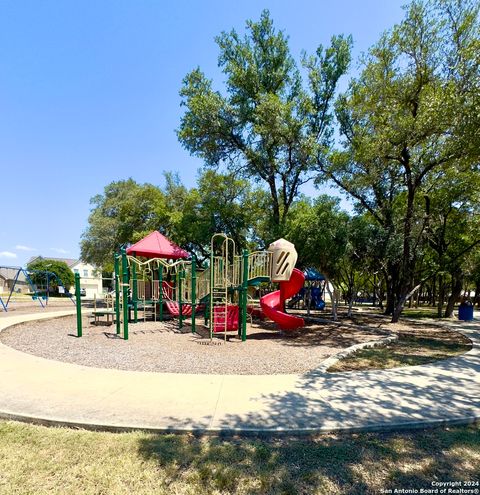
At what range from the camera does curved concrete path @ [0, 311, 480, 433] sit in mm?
3900

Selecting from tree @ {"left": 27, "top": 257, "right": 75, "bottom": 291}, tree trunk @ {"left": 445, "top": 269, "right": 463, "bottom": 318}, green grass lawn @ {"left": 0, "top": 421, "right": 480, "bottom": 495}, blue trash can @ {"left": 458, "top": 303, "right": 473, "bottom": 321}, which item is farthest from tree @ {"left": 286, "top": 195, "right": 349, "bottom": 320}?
tree @ {"left": 27, "top": 257, "right": 75, "bottom": 291}

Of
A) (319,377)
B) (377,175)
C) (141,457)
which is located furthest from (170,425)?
(377,175)

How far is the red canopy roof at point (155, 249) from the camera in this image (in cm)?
1562

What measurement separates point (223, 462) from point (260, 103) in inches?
669

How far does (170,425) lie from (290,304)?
23884mm

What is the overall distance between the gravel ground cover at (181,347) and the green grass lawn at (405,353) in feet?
2.21

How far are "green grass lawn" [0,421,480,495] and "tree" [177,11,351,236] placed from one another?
14015 mm

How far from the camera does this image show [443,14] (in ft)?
39.9

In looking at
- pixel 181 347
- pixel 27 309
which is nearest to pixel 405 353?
pixel 181 347

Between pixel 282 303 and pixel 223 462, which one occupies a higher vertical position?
pixel 282 303

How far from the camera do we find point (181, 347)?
346 inches

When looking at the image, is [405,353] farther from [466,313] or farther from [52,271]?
[52,271]

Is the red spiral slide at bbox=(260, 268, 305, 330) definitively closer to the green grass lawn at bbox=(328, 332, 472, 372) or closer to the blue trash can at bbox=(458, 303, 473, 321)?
the green grass lawn at bbox=(328, 332, 472, 372)

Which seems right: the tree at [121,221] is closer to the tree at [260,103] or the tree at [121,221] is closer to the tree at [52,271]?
the tree at [260,103]
